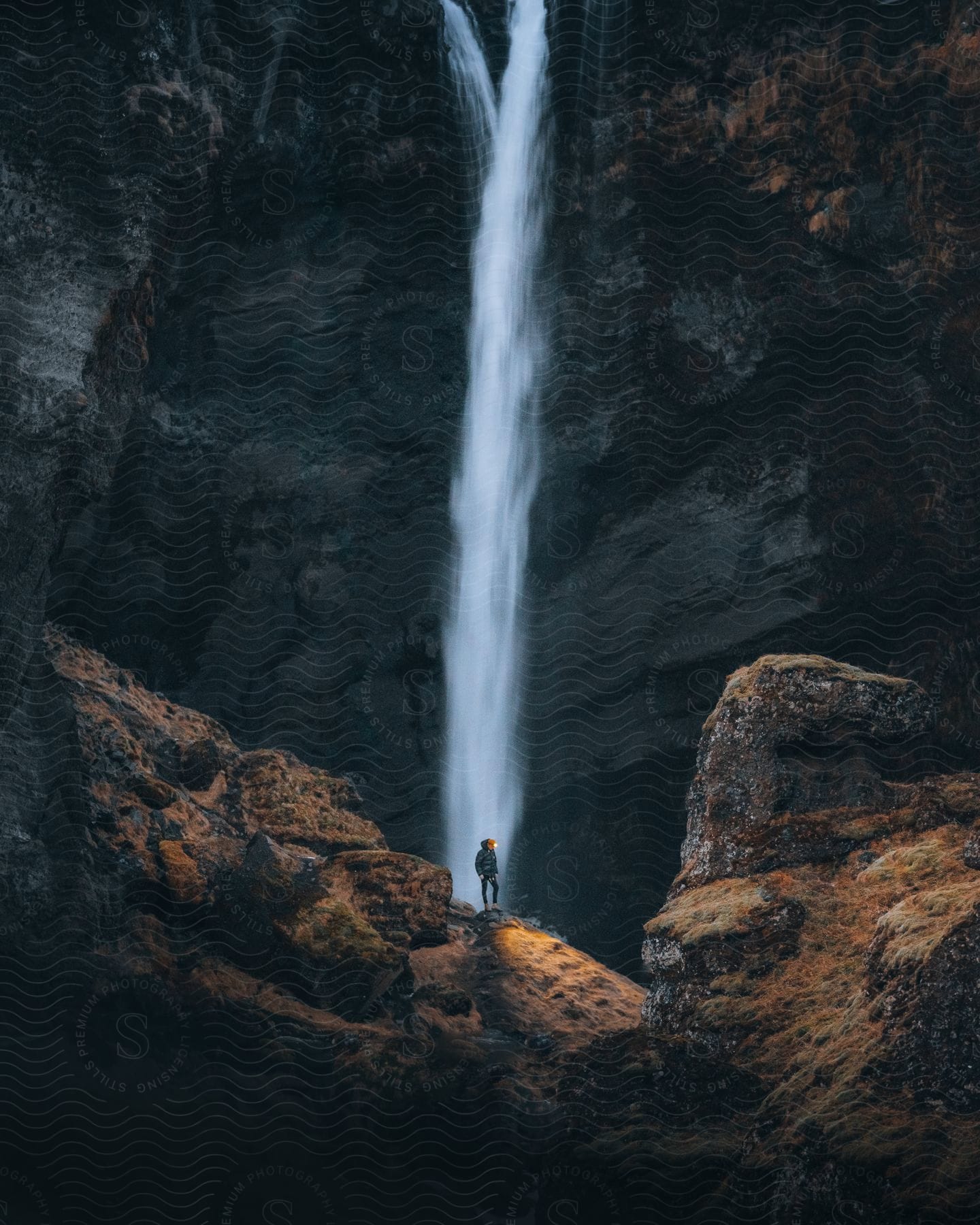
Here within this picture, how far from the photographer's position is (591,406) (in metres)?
27.5

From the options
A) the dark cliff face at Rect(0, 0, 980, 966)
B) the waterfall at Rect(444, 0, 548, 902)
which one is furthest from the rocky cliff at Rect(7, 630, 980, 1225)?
the waterfall at Rect(444, 0, 548, 902)

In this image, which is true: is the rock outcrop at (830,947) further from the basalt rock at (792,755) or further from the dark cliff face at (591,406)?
the dark cliff face at (591,406)

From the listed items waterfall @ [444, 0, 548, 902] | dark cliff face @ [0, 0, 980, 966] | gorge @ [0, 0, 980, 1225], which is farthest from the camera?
waterfall @ [444, 0, 548, 902]

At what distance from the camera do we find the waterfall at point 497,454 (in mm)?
26797

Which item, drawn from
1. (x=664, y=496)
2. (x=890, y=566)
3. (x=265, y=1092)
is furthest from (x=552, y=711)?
(x=265, y=1092)

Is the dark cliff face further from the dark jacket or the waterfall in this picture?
the dark jacket

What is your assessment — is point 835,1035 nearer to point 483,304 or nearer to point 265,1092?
point 265,1092

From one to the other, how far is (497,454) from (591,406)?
2.04 m

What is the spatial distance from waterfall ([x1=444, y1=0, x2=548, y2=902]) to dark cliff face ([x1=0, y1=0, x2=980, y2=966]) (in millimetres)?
391

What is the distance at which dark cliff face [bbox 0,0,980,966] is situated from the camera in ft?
84.1

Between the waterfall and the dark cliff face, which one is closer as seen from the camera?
the dark cliff face

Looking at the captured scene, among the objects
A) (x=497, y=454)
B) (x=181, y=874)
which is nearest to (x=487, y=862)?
(x=181, y=874)

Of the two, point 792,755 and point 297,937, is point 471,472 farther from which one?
point 297,937

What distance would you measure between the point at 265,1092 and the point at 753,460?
15.5 meters
